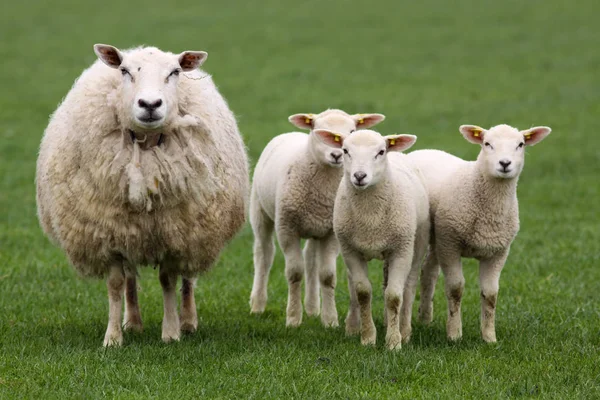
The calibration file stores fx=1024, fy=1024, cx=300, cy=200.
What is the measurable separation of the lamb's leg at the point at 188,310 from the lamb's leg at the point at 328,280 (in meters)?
1.00

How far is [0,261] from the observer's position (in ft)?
32.8

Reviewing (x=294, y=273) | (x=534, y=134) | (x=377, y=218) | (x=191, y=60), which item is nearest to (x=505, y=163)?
(x=534, y=134)

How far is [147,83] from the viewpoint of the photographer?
262 inches

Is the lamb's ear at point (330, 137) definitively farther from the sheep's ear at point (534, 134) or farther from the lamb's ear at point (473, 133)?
the sheep's ear at point (534, 134)

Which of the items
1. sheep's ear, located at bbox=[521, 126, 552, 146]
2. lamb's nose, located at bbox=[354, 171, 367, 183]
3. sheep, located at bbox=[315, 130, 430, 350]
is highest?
sheep's ear, located at bbox=[521, 126, 552, 146]

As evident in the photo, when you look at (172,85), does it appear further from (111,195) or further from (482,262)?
(482,262)

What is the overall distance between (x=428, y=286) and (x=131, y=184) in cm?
252

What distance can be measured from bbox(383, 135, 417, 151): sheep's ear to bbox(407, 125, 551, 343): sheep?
0.42 meters

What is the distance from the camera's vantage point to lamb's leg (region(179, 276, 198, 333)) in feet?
25.1

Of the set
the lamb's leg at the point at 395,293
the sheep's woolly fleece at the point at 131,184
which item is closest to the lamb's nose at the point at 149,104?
the sheep's woolly fleece at the point at 131,184

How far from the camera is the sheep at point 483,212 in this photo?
6867 millimetres

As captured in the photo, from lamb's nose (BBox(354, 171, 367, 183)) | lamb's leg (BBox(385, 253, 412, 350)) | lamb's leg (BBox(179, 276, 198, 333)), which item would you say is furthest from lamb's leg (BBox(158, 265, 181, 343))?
lamb's nose (BBox(354, 171, 367, 183))

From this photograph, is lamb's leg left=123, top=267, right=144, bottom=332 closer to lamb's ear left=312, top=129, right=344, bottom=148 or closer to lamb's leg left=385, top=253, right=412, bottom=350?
lamb's ear left=312, top=129, right=344, bottom=148

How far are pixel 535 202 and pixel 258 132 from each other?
248 inches
